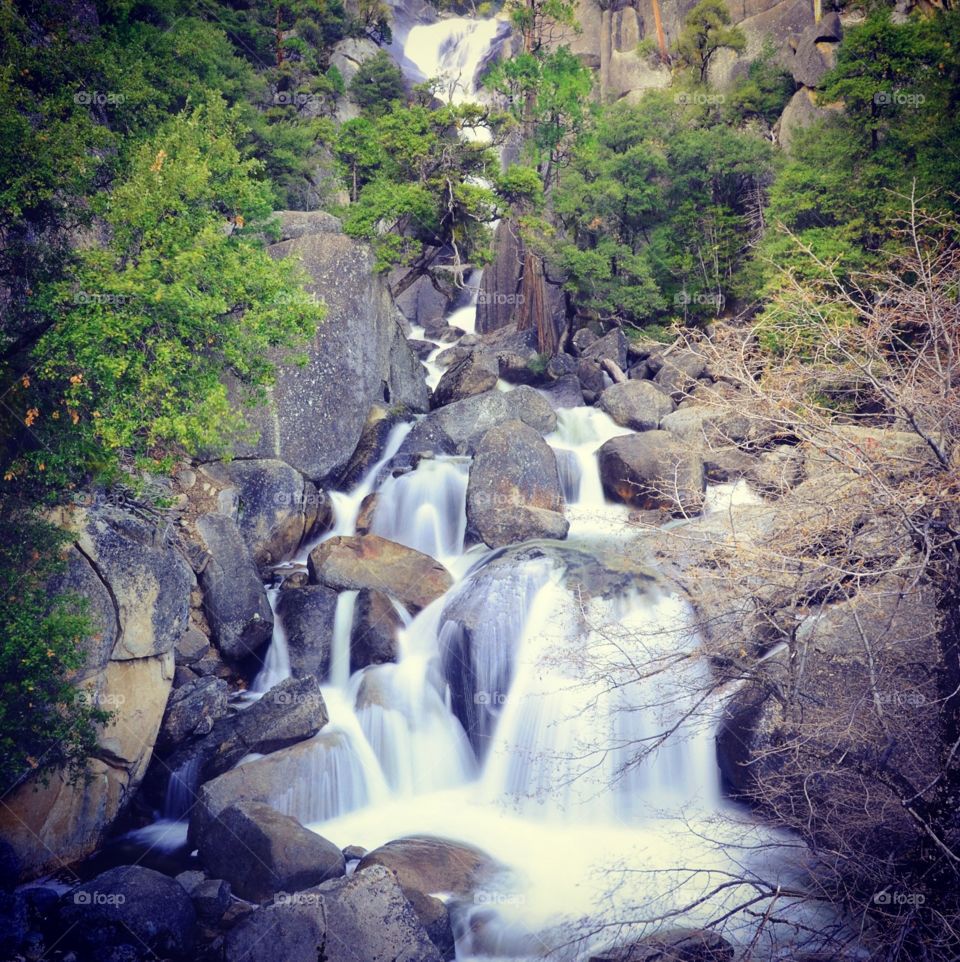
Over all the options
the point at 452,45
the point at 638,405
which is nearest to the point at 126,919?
the point at 638,405

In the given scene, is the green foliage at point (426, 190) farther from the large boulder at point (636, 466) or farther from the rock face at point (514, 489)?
the large boulder at point (636, 466)

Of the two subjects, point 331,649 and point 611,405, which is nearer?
point 331,649

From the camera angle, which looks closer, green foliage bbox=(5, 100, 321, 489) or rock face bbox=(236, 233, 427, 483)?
green foliage bbox=(5, 100, 321, 489)

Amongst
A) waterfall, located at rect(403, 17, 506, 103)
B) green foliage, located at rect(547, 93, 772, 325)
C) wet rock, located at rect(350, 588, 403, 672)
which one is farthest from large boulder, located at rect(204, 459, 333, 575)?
waterfall, located at rect(403, 17, 506, 103)

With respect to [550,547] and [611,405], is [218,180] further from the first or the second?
[611,405]

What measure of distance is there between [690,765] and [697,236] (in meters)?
16.2

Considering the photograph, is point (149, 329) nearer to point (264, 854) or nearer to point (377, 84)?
point (264, 854)

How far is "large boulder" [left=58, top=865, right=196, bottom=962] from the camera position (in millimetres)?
7137

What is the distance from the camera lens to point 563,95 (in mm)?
23375

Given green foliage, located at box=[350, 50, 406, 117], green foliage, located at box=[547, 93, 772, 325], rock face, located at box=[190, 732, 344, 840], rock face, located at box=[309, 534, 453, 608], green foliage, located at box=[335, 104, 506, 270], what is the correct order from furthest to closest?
green foliage, located at box=[350, 50, 406, 117]
green foliage, located at box=[547, 93, 772, 325]
green foliage, located at box=[335, 104, 506, 270]
rock face, located at box=[309, 534, 453, 608]
rock face, located at box=[190, 732, 344, 840]

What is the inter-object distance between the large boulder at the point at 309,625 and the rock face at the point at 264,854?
341 cm

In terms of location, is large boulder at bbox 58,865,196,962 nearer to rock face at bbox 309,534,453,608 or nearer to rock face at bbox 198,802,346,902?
rock face at bbox 198,802,346,902

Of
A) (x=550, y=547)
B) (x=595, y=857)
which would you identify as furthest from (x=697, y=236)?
(x=595, y=857)

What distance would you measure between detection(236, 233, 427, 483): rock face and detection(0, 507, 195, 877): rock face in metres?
5.05
